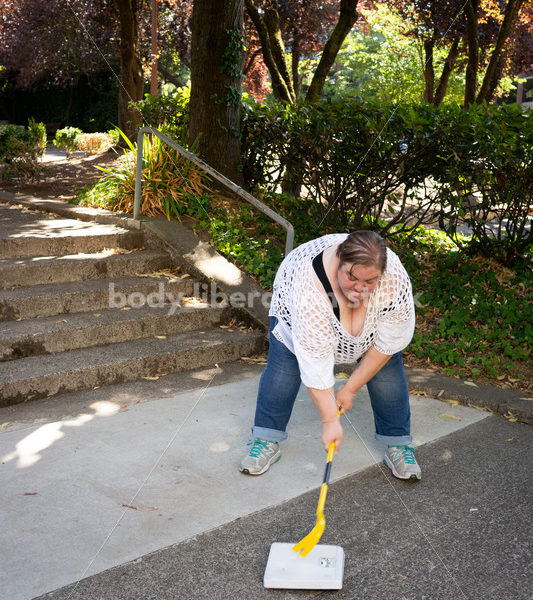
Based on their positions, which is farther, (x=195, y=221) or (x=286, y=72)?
(x=286, y=72)

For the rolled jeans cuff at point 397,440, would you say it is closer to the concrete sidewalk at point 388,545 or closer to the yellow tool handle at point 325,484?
the concrete sidewalk at point 388,545

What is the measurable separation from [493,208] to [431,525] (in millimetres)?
4671

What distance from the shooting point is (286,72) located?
9.51 meters

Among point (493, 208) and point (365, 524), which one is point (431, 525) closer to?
point (365, 524)

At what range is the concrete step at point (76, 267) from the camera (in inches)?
213

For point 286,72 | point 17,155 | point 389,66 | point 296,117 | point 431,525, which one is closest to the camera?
point 431,525

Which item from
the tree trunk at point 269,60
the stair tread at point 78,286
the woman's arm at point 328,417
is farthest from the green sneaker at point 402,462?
the tree trunk at point 269,60

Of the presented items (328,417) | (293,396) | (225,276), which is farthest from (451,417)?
(225,276)

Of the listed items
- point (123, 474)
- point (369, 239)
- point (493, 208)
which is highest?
point (369, 239)

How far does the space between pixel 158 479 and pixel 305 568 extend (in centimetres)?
103

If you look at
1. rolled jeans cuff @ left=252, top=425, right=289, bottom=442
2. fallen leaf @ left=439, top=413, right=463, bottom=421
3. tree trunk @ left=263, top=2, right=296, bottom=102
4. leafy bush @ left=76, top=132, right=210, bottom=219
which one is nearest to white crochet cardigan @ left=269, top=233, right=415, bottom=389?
rolled jeans cuff @ left=252, top=425, right=289, bottom=442

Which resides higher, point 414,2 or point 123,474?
point 414,2

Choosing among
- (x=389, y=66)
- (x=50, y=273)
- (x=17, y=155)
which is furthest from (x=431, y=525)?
(x=389, y=66)

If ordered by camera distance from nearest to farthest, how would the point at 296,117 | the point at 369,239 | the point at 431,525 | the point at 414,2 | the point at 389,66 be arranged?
the point at 369,239 < the point at 431,525 < the point at 296,117 < the point at 414,2 < the point at 389,66
